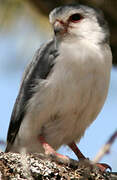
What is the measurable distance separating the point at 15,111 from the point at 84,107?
3.24ft

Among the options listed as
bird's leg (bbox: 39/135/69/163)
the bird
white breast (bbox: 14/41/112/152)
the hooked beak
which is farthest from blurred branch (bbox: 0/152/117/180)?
the hooked beak

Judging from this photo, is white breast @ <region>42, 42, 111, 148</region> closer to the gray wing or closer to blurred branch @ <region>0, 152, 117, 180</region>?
the gray wing

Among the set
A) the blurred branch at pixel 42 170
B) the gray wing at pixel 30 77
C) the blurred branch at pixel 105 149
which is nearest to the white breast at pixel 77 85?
the gray wing at pixel 30 77

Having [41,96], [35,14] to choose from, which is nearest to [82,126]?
[41,96]

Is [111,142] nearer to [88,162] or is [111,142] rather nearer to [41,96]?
[88,162]

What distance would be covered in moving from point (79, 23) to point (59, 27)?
0.28 meters

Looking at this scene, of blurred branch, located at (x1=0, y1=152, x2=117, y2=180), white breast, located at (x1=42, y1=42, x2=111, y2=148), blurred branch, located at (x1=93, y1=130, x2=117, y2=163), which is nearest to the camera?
blurred branch, located at (x1=93, y1=130, x2=117, y2=163)

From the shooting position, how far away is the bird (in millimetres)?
5641

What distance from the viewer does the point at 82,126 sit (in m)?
6.06

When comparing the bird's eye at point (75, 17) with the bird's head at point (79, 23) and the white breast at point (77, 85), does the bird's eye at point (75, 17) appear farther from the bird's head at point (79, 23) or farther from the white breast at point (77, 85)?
the white breast at point (77, 85)

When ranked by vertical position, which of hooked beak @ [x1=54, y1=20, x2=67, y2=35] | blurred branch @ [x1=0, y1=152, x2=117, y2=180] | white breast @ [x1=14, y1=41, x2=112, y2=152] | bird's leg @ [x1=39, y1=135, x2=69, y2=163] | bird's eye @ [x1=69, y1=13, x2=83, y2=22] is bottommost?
blurred branch @ [x1=0, y1=152, x2=117, y2=180]

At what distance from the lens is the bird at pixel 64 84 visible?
5.64 m

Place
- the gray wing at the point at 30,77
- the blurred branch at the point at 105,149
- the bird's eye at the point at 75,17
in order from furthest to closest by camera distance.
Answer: the bird's eye at the point at 75,17
the gray wing at the point at 30,77
the blurred branch at the point at 105,149

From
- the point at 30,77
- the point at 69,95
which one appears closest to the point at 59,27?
the point at 30,77
